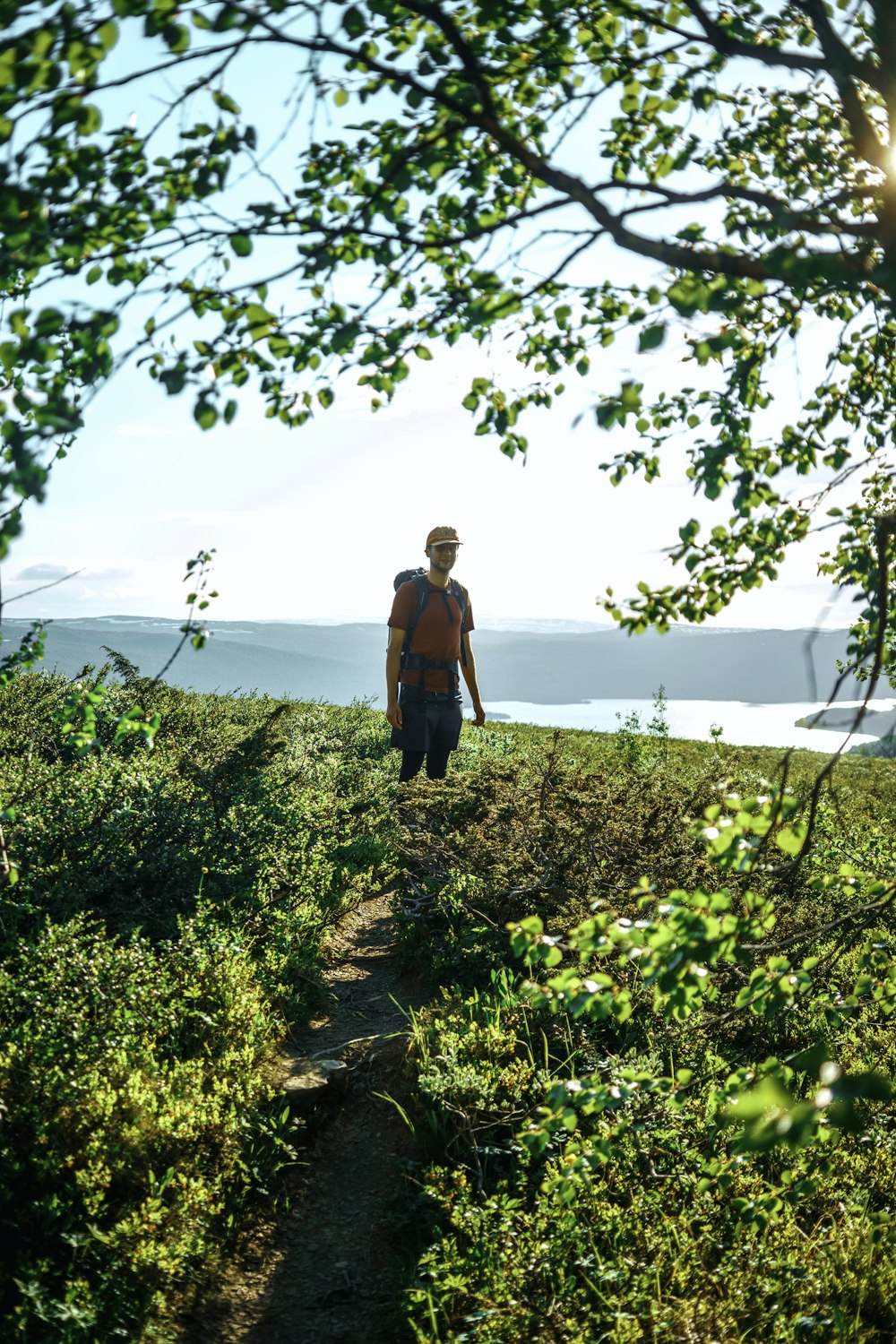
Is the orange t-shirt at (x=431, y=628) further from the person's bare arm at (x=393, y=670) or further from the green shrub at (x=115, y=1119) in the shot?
the green shrub at (x=115, y=1119)

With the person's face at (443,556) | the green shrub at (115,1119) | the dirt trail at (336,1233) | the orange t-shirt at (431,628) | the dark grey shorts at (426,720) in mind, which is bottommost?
the dirt trail at (336,1233)

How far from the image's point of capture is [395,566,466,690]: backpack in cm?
898

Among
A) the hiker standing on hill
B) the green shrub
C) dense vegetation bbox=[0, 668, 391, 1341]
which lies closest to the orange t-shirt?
the hiker standing on hill

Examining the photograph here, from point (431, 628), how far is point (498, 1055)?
15.5ft

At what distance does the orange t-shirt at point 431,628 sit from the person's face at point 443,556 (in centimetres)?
21

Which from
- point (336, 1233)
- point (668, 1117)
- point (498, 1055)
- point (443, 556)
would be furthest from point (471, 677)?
point (336, 1233)

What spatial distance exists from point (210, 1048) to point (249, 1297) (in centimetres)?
144

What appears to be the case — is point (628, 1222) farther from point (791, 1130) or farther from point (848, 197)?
point (848, 197)

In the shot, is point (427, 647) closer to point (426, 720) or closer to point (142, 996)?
point (426, 720)

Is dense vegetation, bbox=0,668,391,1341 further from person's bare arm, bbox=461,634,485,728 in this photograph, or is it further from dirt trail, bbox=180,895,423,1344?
person's bare arm, bbox=461,634,485,728

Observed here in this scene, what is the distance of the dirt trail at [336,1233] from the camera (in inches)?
151

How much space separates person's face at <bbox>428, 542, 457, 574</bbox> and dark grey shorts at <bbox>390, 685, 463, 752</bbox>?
1288mm

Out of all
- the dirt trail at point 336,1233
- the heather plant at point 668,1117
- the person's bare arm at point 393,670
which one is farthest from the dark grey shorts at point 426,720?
the dirt trail at point 336,1233

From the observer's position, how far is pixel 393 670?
29.9 feet
